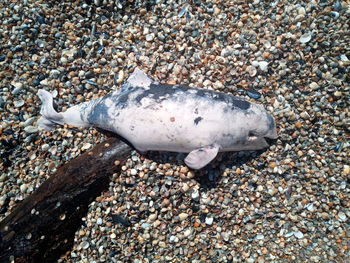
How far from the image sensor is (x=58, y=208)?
353 centimetres

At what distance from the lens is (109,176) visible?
371 centimetres

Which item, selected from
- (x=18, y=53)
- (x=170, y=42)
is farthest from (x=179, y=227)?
(x=18, y=53)

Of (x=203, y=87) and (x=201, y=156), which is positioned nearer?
(x=201, y=156)

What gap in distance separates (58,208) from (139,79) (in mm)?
1893

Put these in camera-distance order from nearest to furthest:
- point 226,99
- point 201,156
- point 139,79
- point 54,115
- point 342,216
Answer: point 201,156 → point 226,99 → point 342,216 → point 139,79 → point 54,115

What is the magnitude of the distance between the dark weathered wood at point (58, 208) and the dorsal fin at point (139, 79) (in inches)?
31.1

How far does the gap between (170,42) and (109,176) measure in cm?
206

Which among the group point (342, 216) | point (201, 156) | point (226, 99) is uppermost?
point (226, 99)

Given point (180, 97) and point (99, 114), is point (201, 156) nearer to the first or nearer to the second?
point (180, 97)

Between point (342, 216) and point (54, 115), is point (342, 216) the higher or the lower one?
the lower one

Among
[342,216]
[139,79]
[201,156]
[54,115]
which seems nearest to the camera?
[201,156]

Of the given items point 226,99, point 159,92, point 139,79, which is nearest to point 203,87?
point 226,99

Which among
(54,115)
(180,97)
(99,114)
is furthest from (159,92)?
(54,115)

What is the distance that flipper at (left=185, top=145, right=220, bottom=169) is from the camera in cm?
333
